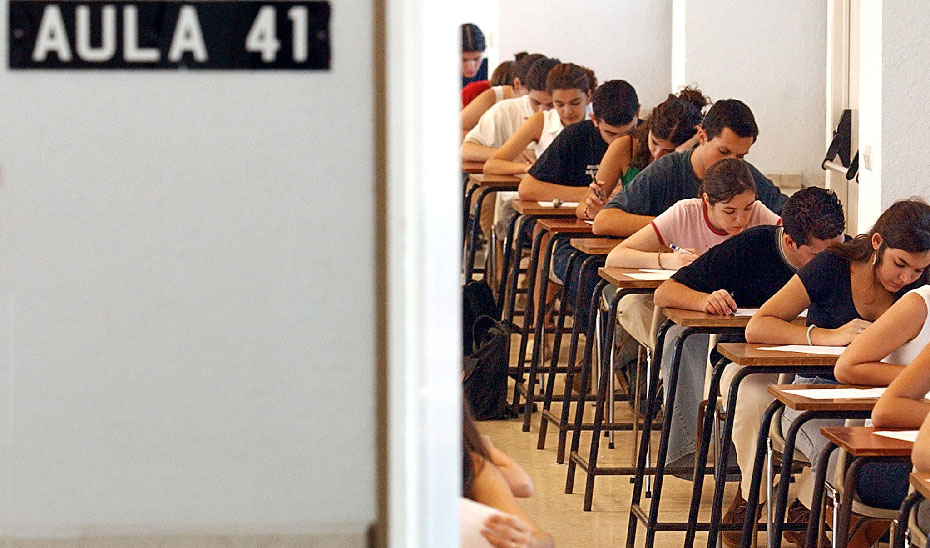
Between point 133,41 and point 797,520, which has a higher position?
point 133,41

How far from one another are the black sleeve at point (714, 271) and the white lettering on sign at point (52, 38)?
351 cm

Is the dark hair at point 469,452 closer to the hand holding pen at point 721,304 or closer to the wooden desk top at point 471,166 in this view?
the hand holding pen at point 721,304

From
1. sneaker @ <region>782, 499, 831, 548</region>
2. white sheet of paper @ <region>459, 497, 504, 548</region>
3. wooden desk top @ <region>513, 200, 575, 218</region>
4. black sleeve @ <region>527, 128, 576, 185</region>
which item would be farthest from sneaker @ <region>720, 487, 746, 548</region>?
black sleeve @ <region>527, 128, 576, 185</region>

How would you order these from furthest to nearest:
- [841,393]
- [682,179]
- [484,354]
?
[484,354] < [682,179] < [841,393]

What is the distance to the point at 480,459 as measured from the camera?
2.08 metres

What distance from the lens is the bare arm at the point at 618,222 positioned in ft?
17.5

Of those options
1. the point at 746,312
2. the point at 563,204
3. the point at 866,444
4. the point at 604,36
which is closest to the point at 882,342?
the point at 866,444

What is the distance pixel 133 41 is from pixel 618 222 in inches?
178

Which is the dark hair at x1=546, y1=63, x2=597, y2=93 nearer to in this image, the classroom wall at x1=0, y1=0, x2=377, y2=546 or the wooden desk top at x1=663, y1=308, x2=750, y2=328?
the wooden desk top at x1=663, y1=308, x2=750, y2=328

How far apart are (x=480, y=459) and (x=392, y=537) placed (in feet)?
3.77

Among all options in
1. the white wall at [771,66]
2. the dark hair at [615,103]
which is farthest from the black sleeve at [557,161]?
the white wall at [771,66]

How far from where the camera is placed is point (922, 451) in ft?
9.07

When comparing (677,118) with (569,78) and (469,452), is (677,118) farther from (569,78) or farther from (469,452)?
(469,452)

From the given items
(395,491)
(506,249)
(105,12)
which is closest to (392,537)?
(395,491)
